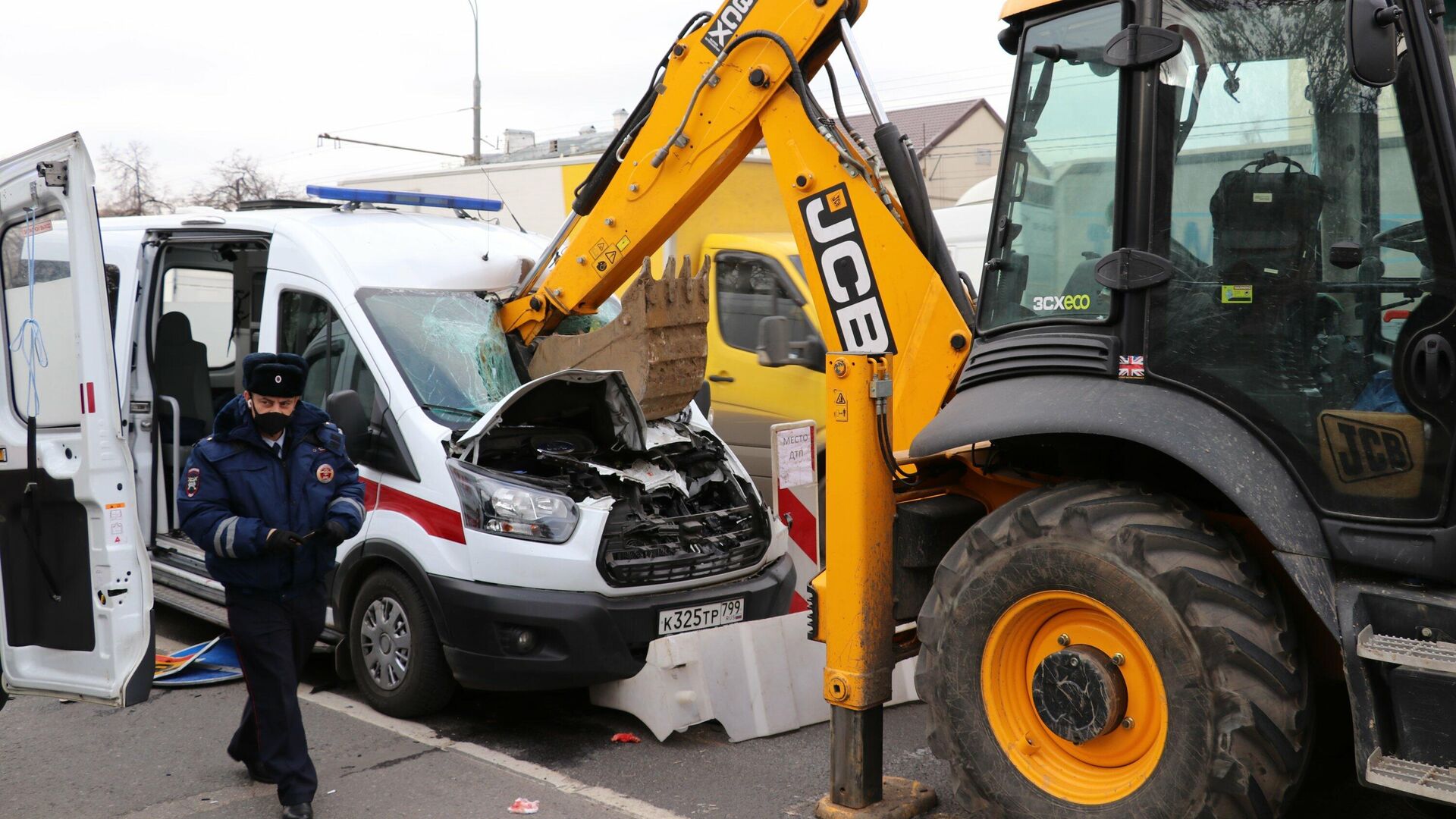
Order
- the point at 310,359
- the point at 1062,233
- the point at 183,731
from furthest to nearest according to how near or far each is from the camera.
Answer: the point at 310,359 < the point at 183,731 < the point at 1062,233

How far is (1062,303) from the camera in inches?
151

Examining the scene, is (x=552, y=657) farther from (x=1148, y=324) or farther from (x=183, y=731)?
(x=1148, y=324)

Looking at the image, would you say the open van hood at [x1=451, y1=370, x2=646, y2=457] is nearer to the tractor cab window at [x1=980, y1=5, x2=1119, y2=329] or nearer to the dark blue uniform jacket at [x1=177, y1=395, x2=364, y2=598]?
the dark blue uniform jacket at [x1=177, y1=395, x2=364, y2=598]

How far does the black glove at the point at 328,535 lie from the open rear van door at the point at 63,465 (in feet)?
1.95

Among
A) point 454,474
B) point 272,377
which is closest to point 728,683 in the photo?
point 454,474

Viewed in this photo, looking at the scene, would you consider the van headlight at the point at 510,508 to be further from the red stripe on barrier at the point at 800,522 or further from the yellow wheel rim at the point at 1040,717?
the yellow wheel rim at the point at 1040,717

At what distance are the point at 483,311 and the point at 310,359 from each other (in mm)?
900

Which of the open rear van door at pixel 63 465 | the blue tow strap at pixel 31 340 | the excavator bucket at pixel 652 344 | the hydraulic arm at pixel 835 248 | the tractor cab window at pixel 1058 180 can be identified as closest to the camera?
the tractor cab window at pixel 1058 180

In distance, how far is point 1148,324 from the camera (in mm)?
3584

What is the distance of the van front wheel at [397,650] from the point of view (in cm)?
544

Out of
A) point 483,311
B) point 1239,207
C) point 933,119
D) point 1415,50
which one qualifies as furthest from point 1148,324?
point 933,119

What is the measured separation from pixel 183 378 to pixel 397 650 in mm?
2981

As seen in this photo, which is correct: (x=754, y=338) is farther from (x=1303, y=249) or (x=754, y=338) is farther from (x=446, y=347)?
(x=1303, y=249)

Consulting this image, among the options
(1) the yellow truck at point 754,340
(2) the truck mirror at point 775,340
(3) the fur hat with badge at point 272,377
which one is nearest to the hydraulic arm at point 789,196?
(2) the truck mirror at point 775,340
